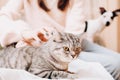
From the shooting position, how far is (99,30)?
1.63m

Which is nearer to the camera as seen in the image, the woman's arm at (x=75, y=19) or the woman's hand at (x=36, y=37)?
the woman's hand at (x=36, y=37)

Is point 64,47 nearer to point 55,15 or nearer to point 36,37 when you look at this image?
point 36,37

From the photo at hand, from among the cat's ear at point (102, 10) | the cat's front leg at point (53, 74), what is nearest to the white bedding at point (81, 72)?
the cat's front leg at point (53, 74)

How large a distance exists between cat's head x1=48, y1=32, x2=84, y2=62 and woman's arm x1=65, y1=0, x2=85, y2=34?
0.39 m

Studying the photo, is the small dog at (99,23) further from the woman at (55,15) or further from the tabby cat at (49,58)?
the tabby cat at (49,58)

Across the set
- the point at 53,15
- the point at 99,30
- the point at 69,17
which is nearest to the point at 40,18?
the point at 53,15

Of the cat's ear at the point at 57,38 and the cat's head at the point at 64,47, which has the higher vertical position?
the cat's ear at the point at 57,38

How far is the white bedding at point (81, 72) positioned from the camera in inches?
38.7

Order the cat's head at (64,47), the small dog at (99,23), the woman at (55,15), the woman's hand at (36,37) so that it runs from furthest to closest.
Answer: the small dog at (99,23) < the woman at (55,15) < the woman's hand at (36,37) < the cat's head at (64,47)

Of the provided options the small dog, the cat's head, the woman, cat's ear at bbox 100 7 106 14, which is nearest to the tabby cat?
the cat's head

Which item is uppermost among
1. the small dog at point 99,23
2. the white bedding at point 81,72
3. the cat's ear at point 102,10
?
the cat's ear at point 102,10

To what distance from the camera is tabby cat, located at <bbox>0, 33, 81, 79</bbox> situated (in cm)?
108

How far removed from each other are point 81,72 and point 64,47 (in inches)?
6.8

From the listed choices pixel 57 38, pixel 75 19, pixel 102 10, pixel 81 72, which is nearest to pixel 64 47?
pixel 57 38
